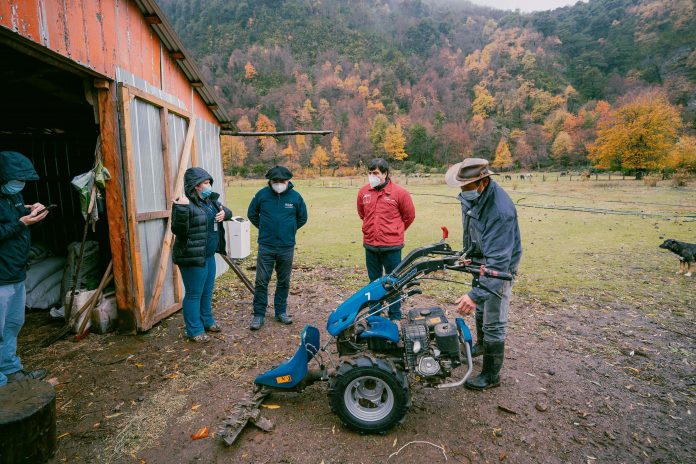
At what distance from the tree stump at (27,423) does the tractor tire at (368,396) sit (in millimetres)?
2174

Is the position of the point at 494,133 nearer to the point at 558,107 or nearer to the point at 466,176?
the point at 558,107

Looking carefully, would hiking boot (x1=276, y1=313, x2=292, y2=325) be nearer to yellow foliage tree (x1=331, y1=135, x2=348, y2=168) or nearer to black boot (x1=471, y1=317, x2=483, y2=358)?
black boot (x1=471, y1=317, x2=483, y2=358)

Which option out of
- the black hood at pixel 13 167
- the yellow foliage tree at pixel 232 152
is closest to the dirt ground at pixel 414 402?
the black hood at pixel 13 167

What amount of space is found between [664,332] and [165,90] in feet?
27.6

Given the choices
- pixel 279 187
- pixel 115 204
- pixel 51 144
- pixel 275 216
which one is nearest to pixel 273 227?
pixel 275 216

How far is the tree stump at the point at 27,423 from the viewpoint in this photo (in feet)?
8.36

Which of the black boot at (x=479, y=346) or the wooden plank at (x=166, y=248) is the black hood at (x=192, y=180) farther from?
the black boot at (x=479, y=346)

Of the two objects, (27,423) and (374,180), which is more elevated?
(374,180)

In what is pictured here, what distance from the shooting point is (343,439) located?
10.1ft

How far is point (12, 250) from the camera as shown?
3.53m

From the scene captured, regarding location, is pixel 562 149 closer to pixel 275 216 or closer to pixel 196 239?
pixel 275 216

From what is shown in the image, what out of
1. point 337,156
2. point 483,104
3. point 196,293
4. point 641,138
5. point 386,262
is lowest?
point 196,293

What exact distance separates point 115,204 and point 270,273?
226cm

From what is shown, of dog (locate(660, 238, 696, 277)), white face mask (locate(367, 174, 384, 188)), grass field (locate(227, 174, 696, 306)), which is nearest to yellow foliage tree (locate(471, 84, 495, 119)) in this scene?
grass field (locate(227, 174, 696, 306))
